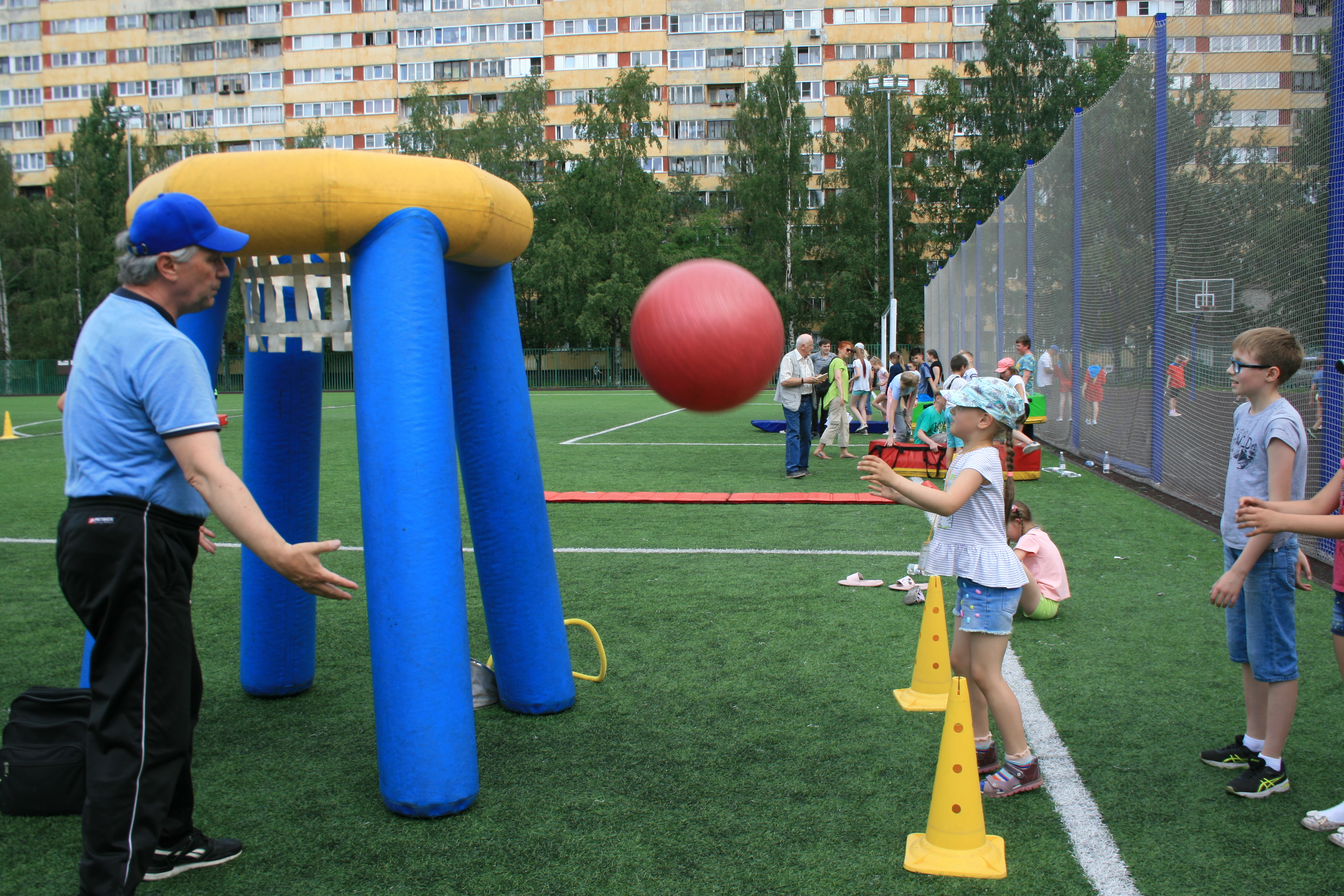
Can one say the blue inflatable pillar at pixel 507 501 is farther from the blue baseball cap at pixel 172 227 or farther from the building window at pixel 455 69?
the building window at pixel 455 69

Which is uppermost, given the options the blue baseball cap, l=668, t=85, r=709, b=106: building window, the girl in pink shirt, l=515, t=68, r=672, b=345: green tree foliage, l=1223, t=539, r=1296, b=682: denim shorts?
l=668, t=85, r=709, b=106: building window

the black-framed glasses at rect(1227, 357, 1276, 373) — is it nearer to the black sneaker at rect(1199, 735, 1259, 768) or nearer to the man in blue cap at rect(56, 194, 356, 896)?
the black sneaker at rect(1199, 735, 1259, 768)

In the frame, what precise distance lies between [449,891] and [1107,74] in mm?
59923

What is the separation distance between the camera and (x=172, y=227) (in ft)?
9.97

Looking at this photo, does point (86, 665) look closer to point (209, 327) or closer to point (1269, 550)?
point (209, 327)

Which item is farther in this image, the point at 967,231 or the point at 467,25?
the point at 467,25

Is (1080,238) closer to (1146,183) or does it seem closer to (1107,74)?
(1146,183)

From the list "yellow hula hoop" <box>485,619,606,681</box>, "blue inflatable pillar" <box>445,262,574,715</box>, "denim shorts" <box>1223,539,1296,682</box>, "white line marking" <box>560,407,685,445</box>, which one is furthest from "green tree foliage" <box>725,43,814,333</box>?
"denim shorts" <box>1223,539,1296,682</box>

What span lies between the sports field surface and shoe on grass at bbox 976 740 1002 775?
0.21m

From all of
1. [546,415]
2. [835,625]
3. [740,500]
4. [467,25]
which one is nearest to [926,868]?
[835,625]

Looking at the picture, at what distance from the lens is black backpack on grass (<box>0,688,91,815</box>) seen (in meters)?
3.77

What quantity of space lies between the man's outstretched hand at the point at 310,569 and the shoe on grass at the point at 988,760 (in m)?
2.68

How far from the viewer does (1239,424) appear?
3.99 metres

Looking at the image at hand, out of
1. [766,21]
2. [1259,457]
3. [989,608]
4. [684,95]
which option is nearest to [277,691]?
[989,608]
